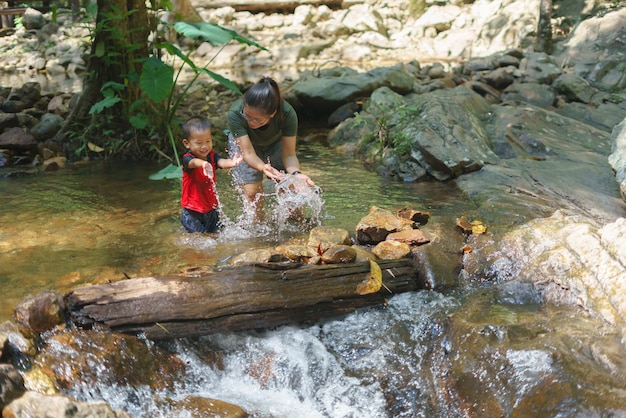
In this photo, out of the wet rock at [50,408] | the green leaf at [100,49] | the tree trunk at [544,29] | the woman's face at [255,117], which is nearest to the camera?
the wet rock at [50,408]

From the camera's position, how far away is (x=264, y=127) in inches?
165

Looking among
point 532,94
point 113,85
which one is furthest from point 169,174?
point 532,94

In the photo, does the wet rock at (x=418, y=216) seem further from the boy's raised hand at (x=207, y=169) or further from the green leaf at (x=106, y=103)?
the green leaf at (x=106, y=103)

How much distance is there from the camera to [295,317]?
3.15 m

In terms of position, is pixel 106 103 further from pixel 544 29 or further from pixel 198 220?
pixel 544 29

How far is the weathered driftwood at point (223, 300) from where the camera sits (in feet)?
9.37

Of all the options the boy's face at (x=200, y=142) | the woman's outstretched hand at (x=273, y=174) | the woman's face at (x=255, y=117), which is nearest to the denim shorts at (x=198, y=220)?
the boy's face at (x=200, y=142)

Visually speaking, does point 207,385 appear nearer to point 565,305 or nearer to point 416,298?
point 416,298

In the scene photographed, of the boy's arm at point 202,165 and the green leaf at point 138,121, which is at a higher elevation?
the boy's arm at point 202,165

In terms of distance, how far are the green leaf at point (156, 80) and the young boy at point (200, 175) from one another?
185 centimetres

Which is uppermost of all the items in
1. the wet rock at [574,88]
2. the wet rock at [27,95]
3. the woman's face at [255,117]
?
the woman's face at [255,117]

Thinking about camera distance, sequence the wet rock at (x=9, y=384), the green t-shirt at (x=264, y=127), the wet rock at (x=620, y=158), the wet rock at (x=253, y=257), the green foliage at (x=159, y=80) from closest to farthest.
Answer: the wet rock at (x=9, y=384) < the wet rock at (x=253, y=257) < the green t-shirt at (x=264, y=127) < the wet rock at (x=620, y=158) < the green foliage at (x=159, y=80)

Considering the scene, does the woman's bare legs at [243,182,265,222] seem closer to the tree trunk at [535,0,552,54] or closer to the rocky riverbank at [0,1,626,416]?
the rocky riverbank at [0,1,626,416]

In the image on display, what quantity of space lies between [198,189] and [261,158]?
0.57 m
